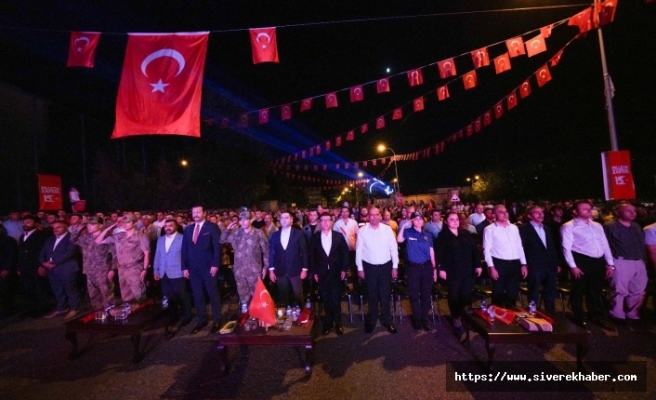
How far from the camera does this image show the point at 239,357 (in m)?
4.38

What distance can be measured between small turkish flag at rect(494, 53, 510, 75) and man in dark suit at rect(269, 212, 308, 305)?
7180 millimetres

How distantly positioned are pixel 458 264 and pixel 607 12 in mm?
6354

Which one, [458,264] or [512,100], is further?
[512,100]

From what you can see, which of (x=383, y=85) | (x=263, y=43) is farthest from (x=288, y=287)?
(x=383, y=85)

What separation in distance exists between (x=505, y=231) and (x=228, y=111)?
63.4 feet

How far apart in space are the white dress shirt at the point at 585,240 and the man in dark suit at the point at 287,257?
4.17 meters

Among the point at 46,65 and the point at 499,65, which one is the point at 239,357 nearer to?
the point at 499,65

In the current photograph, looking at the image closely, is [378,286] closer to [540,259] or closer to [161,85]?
[540,259]

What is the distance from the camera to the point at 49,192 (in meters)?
11.8

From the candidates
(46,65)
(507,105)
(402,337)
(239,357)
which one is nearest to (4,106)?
(46,65)

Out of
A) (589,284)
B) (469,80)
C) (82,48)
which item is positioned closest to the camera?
(589,284)

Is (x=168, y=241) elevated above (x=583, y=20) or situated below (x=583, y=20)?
below

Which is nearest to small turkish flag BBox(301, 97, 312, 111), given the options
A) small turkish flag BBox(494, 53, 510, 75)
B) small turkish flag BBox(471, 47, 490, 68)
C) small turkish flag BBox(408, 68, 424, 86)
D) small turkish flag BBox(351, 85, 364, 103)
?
small turkish flag BBox(351, 85, 364, 103)

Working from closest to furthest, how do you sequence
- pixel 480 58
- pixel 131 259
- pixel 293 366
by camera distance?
1. pixel 293 366
2. pixel 131 259
3. pixel 480 58
